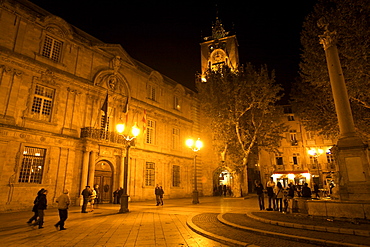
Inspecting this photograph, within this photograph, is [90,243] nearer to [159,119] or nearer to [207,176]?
[159,119]

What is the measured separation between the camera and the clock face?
141 ft

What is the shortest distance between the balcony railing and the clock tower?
2701cm

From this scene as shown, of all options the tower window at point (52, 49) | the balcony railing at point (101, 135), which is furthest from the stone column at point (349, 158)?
the tower window at point (52, 49)

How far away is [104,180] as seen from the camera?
61.8ft

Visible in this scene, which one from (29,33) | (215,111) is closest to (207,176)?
(215,111)

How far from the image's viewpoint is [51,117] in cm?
1585

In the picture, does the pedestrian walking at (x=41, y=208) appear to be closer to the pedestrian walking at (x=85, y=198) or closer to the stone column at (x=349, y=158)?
the pedestrian walking at (x=85, y=198)

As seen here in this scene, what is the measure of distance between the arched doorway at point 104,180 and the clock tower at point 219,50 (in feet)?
93.5

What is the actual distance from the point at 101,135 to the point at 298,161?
3245 centimetres

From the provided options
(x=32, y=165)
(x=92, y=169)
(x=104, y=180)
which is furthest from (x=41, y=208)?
(x=104, y=180)

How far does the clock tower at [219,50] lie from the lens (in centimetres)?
4278

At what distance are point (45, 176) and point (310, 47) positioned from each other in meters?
20.6

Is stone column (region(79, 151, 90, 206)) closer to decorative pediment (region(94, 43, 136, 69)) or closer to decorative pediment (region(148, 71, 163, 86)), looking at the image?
decorative pediment (region(94, 43, 136, 69))

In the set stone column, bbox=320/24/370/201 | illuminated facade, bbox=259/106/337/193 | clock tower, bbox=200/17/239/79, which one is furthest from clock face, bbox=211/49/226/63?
stone column, bbox=320/24/370/201
